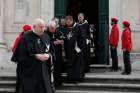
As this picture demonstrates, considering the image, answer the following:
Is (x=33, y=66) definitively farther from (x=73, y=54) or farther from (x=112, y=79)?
(x=112, y=79)

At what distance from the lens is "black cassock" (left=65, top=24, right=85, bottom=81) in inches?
488

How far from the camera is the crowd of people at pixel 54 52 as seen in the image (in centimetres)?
931

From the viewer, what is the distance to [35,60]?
9.27 meters

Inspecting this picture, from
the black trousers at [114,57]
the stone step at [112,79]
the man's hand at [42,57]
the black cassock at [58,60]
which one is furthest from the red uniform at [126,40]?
the man's hand at [42,57]

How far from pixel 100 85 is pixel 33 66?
3288 mm

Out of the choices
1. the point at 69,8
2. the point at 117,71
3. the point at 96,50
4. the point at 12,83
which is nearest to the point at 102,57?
the point at 96,50

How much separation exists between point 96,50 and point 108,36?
81cm

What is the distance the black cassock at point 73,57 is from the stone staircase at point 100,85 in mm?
219

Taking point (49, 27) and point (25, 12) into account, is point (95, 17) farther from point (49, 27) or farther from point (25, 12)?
point (49, 27)

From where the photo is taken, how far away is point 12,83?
12.5 metres

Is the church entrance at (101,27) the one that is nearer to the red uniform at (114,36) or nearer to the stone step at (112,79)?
the red uniform at (114,36)

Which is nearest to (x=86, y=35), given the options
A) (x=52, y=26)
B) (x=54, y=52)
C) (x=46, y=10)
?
(x=52, y=26)

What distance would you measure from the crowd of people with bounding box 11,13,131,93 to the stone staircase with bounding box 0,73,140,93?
0.22m

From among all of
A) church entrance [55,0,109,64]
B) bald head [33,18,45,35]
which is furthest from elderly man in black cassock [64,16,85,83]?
bald head [33,18,45,35]
